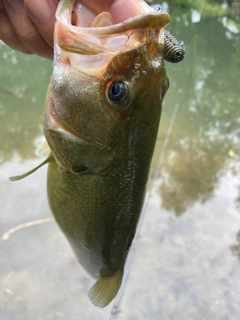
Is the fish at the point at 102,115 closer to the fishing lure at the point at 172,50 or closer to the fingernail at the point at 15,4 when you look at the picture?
the fishing lure at the point at 172,50

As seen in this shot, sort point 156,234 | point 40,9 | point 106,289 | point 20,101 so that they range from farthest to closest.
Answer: point 20,101 < point 156,234 < point 106,289 < point 40,9

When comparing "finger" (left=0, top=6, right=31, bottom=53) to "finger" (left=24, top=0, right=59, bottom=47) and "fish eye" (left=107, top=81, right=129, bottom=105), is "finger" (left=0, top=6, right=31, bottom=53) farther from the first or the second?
"fish eye" (left=107, top=81, right=129, bottom=105)

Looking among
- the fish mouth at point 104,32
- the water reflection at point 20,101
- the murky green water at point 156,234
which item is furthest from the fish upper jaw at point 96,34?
the water reflection at point 20,101

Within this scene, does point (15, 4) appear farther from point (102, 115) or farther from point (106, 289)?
point (106, 289)

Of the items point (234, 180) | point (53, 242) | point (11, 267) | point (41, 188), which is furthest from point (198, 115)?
point (11, 267)

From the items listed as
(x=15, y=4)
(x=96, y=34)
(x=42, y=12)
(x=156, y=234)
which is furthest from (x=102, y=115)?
(x=156, y=234)

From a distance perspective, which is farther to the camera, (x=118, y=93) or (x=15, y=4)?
(x=15, y=4)

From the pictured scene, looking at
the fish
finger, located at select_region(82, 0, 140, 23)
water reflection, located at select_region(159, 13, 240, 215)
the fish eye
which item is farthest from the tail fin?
water reflection, located at select_region(159, 13, 240, 215)
